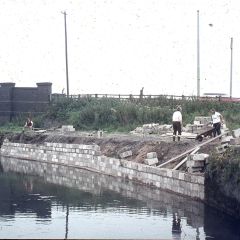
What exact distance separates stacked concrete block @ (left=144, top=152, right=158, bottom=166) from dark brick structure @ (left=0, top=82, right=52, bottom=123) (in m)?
23.0

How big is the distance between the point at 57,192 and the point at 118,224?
6921mm

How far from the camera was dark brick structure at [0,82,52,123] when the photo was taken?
44938 millimetres

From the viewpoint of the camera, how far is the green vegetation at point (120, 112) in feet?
113

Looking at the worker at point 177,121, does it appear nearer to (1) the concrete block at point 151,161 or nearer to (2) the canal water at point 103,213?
(1) the concrete block at point 151,161

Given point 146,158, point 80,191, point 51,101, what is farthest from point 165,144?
point 51,101

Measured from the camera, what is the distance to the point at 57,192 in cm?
2306

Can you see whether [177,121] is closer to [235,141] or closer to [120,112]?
[235,141]

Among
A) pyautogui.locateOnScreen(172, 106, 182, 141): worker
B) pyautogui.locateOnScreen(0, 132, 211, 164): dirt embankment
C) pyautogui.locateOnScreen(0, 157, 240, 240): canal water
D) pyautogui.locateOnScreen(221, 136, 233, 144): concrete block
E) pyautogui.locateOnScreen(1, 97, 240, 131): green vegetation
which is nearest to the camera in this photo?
pyautogui.locateOnScreen(0, 157, 240, 240): canal water

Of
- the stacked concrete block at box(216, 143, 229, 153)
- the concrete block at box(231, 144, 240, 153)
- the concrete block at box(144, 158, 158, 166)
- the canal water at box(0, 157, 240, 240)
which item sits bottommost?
the canal water at box(0, 157, 240, 240)

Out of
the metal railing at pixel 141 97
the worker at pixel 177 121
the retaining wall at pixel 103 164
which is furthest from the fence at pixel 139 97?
the worker at pixel 177 121

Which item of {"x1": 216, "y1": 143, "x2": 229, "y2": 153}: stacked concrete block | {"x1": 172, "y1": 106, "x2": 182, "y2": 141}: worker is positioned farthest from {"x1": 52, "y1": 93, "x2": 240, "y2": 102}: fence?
{"x1": 216, "y1": 143, "x2": 229, "y2": 153}: stacked concrete block

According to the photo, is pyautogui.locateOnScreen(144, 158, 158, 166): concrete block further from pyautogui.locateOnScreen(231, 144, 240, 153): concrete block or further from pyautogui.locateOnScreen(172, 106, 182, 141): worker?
pyautogui.locateOnScreen(231, 144, 240, 153): concrete block

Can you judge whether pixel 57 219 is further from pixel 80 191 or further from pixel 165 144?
pixel 165 144

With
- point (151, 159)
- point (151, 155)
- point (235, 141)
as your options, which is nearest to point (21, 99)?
point (151, 155)
